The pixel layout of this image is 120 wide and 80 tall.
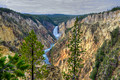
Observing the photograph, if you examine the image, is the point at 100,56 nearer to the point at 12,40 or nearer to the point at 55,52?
the point at 55,52

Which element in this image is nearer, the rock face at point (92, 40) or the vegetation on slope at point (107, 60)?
the vegetation on slope at point (107, 60)

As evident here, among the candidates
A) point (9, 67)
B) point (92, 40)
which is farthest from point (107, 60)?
point (9, 67)

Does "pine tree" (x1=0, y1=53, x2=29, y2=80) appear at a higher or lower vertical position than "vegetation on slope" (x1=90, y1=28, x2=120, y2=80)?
higher

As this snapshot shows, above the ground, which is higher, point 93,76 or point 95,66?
point 95,66

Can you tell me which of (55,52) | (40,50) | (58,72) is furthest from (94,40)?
(40,50)

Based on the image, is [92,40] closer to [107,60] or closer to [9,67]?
[107,60]

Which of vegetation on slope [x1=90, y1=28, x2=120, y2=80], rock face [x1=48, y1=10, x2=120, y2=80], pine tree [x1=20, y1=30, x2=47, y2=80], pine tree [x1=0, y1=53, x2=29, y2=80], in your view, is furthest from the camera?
→ rock face [x1=48, y1=10, x2=120, y2=80]

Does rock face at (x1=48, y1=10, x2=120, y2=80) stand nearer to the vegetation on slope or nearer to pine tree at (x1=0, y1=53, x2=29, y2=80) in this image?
the vegetation on slope

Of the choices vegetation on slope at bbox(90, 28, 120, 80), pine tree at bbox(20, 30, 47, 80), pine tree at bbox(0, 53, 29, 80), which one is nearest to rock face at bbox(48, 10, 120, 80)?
vegetation on slope at bbox(90, 28, 120, 80)

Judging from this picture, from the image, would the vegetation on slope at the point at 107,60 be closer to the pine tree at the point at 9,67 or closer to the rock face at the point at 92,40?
the rock face at the point at 92,40

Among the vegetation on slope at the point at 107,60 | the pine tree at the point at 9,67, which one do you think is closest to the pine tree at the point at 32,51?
the pine tree at the point at 9,67

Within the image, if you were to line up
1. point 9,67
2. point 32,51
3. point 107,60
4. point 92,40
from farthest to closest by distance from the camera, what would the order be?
1. point 92,40
2. point 107,60
3. point 32,51
4. point 9,67
